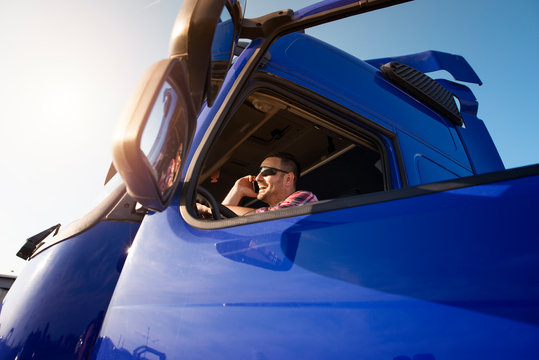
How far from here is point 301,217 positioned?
2.60 feet

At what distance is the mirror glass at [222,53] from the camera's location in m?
0.94

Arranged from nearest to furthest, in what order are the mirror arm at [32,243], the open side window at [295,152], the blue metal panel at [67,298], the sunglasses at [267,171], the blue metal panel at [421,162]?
the blue metal panel at [67,298], the mirror arm at [32,243], the blue metal panel at [421,162], the sunglasses at [267,171], the open side window at [295,152]

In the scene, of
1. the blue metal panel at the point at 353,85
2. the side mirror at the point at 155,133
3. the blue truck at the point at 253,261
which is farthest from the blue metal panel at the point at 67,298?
the blue metal panel at the point at 353,85

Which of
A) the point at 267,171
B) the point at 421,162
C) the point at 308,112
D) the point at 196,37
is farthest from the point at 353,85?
the point at 196,37

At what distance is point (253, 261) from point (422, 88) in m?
1.92

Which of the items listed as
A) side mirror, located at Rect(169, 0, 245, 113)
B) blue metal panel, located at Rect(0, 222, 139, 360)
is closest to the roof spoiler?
side mirror, located at Rect(169, 0, 245, 113)

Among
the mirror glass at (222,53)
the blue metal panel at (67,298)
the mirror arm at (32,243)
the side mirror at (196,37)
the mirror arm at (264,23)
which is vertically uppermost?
the mirror arm at (264,23)

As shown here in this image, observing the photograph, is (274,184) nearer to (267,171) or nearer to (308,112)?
(267,171)

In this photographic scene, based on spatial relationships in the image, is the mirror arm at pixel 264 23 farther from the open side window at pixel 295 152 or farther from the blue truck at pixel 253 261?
the open side window at pixel 295 152

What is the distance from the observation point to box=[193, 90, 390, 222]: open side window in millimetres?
2438

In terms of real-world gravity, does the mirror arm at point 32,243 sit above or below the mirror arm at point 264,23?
below

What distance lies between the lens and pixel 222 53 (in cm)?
102

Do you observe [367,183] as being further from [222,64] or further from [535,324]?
[535,324]

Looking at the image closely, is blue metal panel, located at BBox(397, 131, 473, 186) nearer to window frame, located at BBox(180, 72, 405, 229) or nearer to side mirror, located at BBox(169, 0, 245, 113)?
window frame, located at BBox(180, 72, 405, 229)
